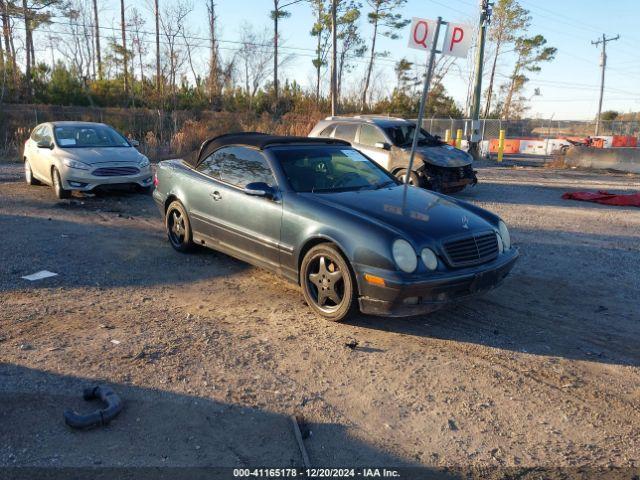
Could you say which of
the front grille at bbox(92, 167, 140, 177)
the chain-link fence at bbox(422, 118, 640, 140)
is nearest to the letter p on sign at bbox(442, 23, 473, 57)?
the front grille at bbox(92, 167, 140, 177)

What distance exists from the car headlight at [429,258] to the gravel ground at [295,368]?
2.15ft

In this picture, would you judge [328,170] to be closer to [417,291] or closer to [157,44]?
[417,291]

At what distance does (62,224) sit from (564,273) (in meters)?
7.35

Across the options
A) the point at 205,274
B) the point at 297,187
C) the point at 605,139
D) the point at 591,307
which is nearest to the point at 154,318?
the point at 205,274

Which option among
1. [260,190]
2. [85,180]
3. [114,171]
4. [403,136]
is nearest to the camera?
[260,190]

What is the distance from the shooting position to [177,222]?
267 inches

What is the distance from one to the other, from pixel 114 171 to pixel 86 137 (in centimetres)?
136

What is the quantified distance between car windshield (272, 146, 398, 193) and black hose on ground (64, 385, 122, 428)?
262cm

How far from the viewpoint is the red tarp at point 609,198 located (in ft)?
36.5

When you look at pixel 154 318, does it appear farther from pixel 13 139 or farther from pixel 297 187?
pixel 13 139

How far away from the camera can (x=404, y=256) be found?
4.24 metres

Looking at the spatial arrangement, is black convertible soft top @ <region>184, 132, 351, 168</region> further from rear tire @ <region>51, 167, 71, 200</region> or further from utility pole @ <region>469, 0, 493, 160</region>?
utility pole @ <region>469, 0, 493, 160</region>

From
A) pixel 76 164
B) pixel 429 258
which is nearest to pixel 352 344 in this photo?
pixel 429 258

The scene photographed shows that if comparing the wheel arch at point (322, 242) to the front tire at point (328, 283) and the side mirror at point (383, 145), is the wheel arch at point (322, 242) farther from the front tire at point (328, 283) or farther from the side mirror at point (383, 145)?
the side mirror at point (383, 145)
